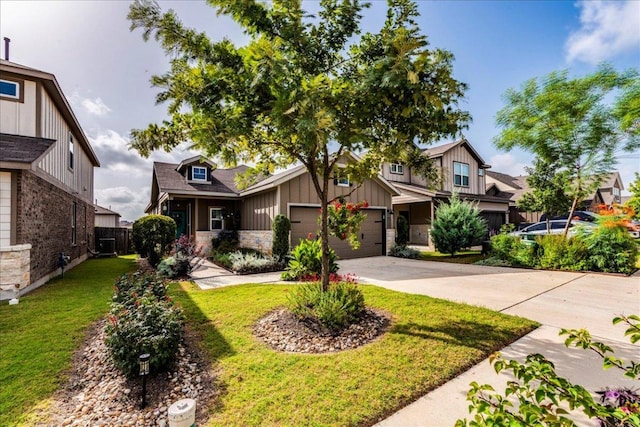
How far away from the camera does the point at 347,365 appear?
357 centimetres

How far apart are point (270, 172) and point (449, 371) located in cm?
444

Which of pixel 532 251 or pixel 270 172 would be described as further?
pixel 532 251

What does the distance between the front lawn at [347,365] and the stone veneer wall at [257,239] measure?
21.0 feet

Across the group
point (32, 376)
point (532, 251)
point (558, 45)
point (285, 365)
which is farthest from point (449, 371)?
point (532, 251)

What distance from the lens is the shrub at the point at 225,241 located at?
48.1 feet

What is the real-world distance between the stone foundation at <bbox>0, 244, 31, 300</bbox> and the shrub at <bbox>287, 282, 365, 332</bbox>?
6.86 meters

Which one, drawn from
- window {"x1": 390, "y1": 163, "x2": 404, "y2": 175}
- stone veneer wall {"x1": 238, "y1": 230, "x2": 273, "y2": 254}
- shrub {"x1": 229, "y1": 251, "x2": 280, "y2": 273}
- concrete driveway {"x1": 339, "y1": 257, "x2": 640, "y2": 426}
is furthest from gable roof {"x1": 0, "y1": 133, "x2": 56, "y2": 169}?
window {"x1": 390, "y1": 163, "x2": 404, "y2": 175}

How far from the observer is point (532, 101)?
37.9 ft

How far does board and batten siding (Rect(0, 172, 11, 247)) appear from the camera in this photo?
22.9 feet

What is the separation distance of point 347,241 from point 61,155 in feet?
37.5

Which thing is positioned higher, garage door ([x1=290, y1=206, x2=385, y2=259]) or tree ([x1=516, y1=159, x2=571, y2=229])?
tree ([x1=516, y1=159, x2=571, y2=229])

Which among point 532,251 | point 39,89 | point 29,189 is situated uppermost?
point 39,89

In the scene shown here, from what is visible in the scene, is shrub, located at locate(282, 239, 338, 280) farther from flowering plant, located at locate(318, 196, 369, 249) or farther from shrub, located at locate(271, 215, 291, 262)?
shrub, located at locate(271, 215, 291, 262)

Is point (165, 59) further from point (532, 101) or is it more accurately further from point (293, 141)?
point (532, 101)
